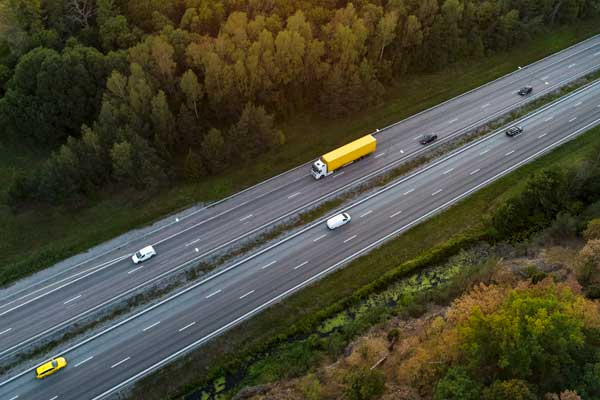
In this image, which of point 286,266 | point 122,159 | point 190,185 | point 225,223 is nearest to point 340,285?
point 286,266

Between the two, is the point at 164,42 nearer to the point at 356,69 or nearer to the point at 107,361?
the point at 356,69

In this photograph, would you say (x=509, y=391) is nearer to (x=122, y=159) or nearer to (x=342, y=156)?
(x=342, y=156)

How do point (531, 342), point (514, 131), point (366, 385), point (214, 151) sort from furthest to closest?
point (514, 131), point (214, 151), point (366, 385), point (531, 342)

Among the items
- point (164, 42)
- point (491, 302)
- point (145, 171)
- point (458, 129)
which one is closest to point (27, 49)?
point (164, 42)

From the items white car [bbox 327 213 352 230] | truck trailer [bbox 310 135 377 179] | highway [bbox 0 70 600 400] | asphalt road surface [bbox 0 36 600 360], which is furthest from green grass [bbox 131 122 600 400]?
truck trailer [bbox 310 135 377 179]

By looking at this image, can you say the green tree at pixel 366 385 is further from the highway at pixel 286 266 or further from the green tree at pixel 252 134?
the green tree at pixel 252 134

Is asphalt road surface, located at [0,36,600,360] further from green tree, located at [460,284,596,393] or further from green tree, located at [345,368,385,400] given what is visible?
green tree, located at [460,284,596,393]

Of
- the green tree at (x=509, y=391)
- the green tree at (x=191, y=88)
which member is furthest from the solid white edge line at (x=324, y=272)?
the green tree at (x=191, y=88)

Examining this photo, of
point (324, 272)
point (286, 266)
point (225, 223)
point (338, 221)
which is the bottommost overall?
point (324, 272)
